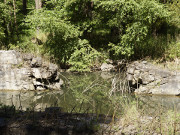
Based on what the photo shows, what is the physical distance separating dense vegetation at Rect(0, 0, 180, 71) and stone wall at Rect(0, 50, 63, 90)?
11.6 ft

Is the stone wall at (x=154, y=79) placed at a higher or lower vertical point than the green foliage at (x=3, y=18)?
lower

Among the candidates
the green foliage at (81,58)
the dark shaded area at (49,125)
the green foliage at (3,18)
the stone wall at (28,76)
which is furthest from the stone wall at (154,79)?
the green foliage at (3,18)

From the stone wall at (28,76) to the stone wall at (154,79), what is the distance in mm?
3729

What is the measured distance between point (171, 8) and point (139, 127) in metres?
13.6

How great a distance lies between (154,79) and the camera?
378 inches

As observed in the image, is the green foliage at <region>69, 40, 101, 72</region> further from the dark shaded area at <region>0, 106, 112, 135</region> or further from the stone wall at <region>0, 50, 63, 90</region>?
the dark shaded area at <region>0, 106, 112, 135</region>

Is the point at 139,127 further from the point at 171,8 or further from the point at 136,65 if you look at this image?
the point at 171,8

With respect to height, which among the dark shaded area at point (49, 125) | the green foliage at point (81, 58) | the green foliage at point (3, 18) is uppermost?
the green foliage at point (3, 18)

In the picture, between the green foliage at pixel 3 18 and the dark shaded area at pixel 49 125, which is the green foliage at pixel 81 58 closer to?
the green foliage at pixel 3 18

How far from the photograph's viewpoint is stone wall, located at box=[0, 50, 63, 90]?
9.97 meters

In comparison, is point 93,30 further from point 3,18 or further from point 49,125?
point 49,125

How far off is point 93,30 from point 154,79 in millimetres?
8160

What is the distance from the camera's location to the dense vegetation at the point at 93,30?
1325 cm

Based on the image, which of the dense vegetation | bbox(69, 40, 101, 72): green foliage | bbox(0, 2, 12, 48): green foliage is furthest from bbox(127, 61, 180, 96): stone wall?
bbox(0, 2, 12, 48): green foliage
